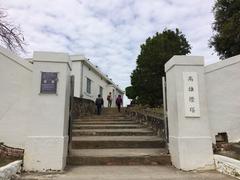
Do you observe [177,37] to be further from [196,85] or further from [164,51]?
[196,85]

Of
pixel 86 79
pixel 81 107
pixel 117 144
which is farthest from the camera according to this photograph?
pixel 86 79

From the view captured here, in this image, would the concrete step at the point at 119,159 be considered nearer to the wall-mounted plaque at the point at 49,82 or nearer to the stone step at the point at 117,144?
the stone step at the point at 117,144

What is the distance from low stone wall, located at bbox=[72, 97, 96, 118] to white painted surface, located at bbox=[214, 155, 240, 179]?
945cm

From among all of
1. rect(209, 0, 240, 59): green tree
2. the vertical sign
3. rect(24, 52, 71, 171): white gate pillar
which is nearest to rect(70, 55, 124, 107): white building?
rect(209, 0, 240, 59): green tree

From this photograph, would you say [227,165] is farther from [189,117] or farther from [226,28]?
[226,28]

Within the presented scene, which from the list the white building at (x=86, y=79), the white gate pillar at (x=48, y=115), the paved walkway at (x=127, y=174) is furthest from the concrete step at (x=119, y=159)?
the white building at (x=86, y=79)

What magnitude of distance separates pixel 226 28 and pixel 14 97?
10.8m

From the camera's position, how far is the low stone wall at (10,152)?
218 inches

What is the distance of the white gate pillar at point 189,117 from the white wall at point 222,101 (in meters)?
0.26

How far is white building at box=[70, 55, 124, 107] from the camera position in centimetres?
1990

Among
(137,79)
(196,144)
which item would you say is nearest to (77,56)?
(137,79)

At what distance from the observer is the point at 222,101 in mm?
6086

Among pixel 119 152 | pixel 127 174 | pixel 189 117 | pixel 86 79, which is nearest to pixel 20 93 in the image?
pixel 119 152

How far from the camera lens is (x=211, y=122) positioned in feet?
19.8
